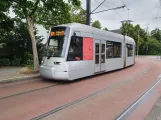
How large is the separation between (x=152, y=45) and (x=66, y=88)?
69.5 meters

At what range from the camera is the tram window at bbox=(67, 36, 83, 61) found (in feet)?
35.6

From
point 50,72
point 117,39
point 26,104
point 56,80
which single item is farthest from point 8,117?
point 117,39

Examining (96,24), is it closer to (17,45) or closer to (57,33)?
(17,45)

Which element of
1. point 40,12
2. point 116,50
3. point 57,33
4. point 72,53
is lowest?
point 72,53

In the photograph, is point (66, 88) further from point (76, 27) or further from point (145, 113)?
point (145, 113)

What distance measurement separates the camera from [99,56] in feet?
44.8

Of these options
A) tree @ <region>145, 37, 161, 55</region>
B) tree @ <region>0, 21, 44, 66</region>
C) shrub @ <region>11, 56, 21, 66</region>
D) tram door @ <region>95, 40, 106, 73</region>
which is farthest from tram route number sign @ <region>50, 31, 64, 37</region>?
tree @ <region>145, 37, 161, 55</region>

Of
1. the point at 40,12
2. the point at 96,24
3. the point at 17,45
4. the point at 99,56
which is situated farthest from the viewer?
the point at 96,24

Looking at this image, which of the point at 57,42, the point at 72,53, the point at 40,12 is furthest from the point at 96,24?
the point at 72,53

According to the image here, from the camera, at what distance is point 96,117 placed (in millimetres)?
5832

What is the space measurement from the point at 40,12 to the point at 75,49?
5.76 metres

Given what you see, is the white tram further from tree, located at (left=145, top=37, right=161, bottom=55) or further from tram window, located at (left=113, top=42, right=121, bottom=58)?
tree, located at (left=145, top=37, right=161, bottom=55)

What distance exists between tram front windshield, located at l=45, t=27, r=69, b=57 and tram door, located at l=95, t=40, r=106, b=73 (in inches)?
115

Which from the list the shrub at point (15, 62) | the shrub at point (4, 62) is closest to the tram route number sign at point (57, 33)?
the shrub at point (15, 62)
